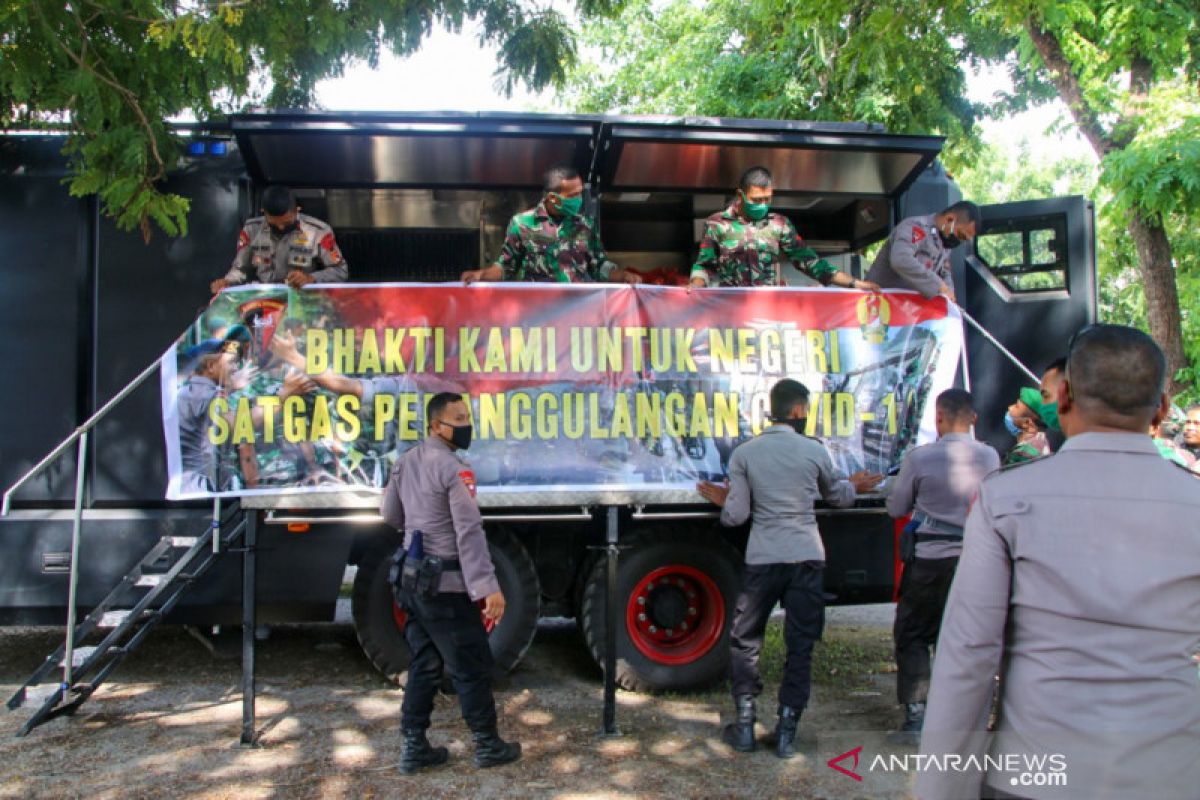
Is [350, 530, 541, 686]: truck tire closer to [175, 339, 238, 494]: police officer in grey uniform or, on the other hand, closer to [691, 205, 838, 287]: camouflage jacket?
→ [175, 339, 238, 494]: police officer in grey uniform

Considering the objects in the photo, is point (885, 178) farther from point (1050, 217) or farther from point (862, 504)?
point (862, 504)

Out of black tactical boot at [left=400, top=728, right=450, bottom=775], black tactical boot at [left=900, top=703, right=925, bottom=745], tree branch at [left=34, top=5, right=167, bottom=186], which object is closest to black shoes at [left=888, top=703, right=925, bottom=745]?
black tactical boot at [left=900, top=703, right=925, bottom=745]

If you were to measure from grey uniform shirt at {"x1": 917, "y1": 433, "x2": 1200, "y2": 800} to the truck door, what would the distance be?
16.0 feet

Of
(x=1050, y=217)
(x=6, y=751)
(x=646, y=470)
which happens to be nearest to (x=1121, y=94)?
(x=1050, y=217)

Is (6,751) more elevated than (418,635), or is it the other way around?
(418,635)

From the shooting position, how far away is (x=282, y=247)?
603 centimetres

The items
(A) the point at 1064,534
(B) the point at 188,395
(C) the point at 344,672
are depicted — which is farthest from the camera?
(C) the point at 344,672

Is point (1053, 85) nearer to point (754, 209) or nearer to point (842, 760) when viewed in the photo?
point (754, 209)

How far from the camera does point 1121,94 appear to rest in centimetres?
1179

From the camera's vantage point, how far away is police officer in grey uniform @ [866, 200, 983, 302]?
6.12m

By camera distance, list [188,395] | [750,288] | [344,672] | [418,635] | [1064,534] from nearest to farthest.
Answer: [1064,534] → [418,635] → [188,395] → [750,288] → [344,672]

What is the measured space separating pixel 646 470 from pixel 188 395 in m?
2.58

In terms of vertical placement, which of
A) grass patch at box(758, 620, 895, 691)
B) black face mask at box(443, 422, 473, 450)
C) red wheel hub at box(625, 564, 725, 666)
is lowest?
grass patch at box(758, 620, 895, 691)

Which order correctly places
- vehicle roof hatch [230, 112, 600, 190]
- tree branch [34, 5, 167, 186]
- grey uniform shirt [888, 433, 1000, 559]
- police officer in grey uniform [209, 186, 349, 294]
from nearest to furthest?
grey uniform shirt [888, 433, 1000, 559]
tree branch [34, 5, 167, 186]
police officer in grey uniform [209, 186, 349, 294]
vehicle roof hatch [230, 112, 600, 190]
